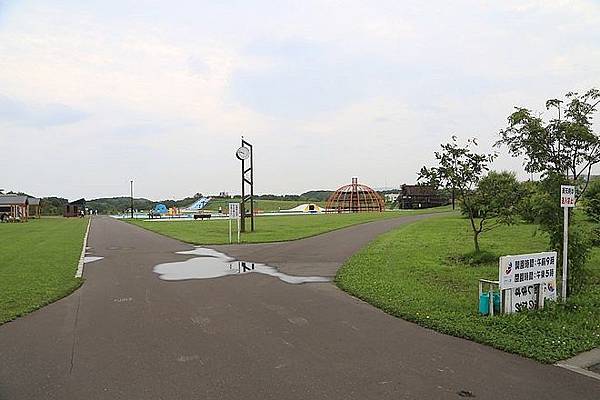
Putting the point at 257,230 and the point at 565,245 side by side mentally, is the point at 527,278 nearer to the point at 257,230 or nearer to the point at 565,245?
the point at 565,245

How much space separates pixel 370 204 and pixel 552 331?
7096cm

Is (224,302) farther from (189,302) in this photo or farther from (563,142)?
(563,142)

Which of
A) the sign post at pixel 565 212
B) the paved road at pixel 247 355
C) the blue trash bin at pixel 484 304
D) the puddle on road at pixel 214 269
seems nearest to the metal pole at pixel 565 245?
the sign post at pixel 565 212

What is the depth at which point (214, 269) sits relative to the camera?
44.4 ft

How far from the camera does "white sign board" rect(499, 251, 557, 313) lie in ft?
23.6

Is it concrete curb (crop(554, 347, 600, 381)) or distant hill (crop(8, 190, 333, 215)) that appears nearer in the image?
concrete curb (crop(554, 347, 600, 381))

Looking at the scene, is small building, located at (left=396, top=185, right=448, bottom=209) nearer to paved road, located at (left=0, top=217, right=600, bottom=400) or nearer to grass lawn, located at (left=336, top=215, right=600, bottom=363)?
grass lawn, located at (left=336, top=215, right=600, bottom=363)

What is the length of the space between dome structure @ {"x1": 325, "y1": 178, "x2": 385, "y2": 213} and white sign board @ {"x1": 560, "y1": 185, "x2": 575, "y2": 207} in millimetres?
68068

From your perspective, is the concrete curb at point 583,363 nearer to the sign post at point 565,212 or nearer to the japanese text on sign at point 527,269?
the japanese text on sign at point 527,269

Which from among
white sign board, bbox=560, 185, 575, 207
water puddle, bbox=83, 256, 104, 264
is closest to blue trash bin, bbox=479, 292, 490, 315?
white sign board, bbox=560, 185, 575, 207

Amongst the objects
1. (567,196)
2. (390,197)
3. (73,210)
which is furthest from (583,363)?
(390,197)

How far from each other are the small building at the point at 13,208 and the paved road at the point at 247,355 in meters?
56.2

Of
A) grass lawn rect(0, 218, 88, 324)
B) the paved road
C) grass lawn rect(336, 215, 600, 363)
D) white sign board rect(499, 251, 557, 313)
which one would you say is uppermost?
white sign board rect(499, 251, 557, 313)

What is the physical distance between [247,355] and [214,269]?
25.9ft
